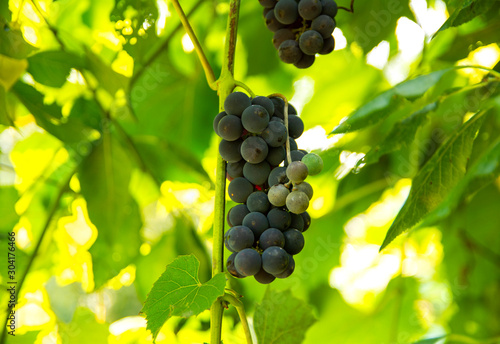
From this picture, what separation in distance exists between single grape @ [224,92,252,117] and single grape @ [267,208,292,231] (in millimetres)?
160

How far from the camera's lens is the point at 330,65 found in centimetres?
176

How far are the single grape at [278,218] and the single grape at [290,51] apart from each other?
335 mm

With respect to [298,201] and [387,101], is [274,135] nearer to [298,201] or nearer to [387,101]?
[298,201]

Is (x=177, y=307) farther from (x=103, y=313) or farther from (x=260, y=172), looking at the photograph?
(x=103, y=313)

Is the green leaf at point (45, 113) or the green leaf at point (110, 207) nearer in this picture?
the green leaf at point (45, 113)

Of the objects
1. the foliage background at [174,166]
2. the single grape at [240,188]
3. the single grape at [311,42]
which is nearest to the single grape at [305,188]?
the single grape at [240,188]

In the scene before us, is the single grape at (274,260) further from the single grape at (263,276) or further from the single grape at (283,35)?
the single grape at (283,35)

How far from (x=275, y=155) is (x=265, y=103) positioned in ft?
0.28

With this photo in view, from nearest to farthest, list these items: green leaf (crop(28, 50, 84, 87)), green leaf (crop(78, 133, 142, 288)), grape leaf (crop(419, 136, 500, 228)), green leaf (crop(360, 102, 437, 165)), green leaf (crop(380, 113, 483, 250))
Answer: grape leaf (crop(419, 136, 500, 228)) < green leaf (crop(380, 113, 483, 250)) < green leaf (crop(360, 102, 437, 165)) < green leaf (crop(28, 50, 84, 87)) < green leaf (crop(78, 133, 142, 288))

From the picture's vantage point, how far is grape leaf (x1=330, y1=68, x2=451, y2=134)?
0.76m

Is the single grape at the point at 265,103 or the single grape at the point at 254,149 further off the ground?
the single grape at the point at 265,103

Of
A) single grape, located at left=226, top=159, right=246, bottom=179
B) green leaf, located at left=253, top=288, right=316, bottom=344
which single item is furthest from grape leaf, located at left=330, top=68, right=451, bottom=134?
green leaf, located at left=253, top=288, right=316, bottom=344

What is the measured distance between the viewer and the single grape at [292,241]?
72 cm

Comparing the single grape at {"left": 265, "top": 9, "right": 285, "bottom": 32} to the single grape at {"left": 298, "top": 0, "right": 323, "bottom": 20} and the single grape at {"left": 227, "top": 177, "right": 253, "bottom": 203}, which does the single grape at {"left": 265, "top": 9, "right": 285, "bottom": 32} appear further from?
the single grape at {"left": 227, "top": 177, "right": 253, "bottom": 203}
